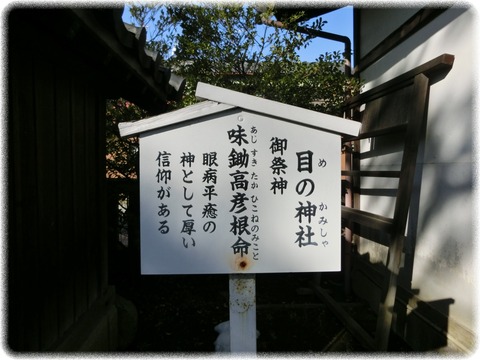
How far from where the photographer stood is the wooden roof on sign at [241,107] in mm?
2305

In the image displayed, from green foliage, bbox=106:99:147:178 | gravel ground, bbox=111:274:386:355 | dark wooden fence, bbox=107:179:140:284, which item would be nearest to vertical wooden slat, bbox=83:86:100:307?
gravel ground, bbox=111:274:386:355

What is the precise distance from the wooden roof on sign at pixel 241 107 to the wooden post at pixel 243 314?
1071mm

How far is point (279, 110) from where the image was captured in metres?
2.32

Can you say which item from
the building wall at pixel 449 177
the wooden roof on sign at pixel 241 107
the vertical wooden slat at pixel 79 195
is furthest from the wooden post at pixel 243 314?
the building wall at pixel 449 177

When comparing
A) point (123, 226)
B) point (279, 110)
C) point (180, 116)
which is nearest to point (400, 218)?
point (279, 110)

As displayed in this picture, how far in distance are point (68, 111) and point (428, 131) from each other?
3.19 m

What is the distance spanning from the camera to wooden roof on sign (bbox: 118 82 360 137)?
2305 millimetres

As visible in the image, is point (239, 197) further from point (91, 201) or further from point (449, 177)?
point (449, 177)

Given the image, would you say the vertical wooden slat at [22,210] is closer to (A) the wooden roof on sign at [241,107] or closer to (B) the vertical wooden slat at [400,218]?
(A) the wooden roof on sign at [241,107]

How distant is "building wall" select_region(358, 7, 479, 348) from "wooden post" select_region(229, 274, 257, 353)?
168 cm

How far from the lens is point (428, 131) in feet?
11.3

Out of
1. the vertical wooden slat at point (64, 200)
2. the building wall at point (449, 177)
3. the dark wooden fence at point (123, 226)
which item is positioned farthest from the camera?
the dark wooden fence at point (123, 226)

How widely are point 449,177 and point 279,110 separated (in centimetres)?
175

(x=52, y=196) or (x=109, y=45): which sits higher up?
(x=109, y=45)
